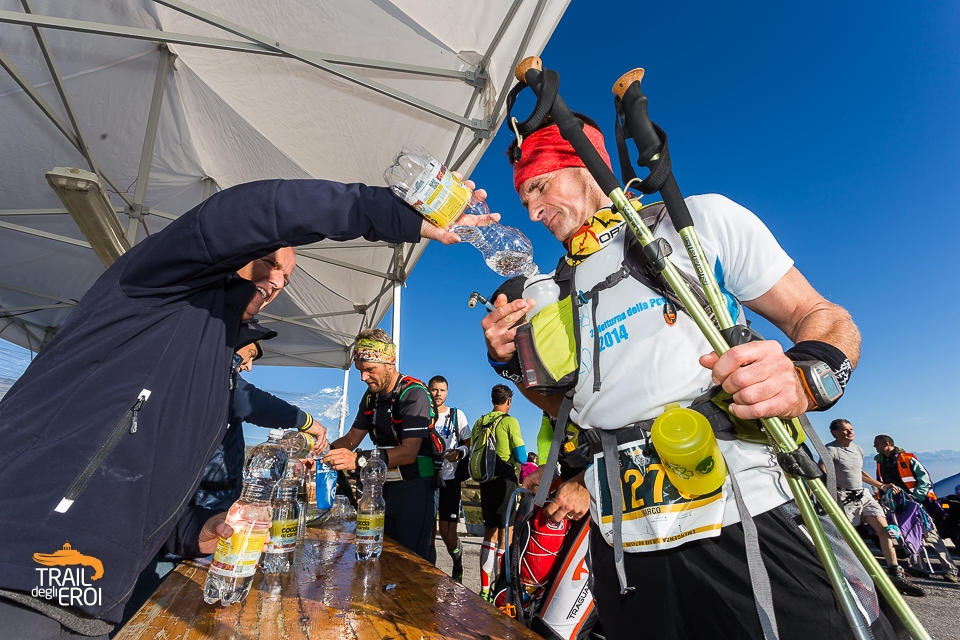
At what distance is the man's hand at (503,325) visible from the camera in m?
1.68

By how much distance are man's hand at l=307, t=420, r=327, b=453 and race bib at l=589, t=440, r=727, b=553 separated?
2262mm

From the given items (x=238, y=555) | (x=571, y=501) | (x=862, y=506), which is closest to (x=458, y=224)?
(x=571, y=501)

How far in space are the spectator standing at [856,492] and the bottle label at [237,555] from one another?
24.1 feet

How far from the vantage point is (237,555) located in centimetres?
152

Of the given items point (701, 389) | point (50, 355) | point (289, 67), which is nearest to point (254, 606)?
point (50, 355)

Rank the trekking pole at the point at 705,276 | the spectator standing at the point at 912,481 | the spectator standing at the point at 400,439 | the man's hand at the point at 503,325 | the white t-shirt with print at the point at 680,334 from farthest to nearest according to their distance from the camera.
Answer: the spectator standing at the point at 912,481 < the spectator standing at the point at 400,439 < the man's hand at the point at 503,325 < the white t-shirt with print at the point at 680,334 < the trekking pole at the point at 705,276

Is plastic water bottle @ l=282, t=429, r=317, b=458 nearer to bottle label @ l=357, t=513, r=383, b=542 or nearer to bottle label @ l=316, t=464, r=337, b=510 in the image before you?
bottle label @ l=357, t=513, r=383, b=542

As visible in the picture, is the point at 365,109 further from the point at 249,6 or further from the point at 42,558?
the point at 42,558

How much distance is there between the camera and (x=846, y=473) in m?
7.30

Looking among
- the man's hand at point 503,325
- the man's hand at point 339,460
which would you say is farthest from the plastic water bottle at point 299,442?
the man's hand at point 503,325

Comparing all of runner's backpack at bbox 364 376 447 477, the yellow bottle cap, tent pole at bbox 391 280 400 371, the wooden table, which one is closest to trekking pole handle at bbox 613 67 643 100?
the yellow bottle cap

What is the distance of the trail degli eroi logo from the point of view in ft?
3.45

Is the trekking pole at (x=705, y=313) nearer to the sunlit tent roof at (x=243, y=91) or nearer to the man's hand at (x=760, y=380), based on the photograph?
the man's hand at (x=760, y=380)

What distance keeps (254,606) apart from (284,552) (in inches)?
19.0
